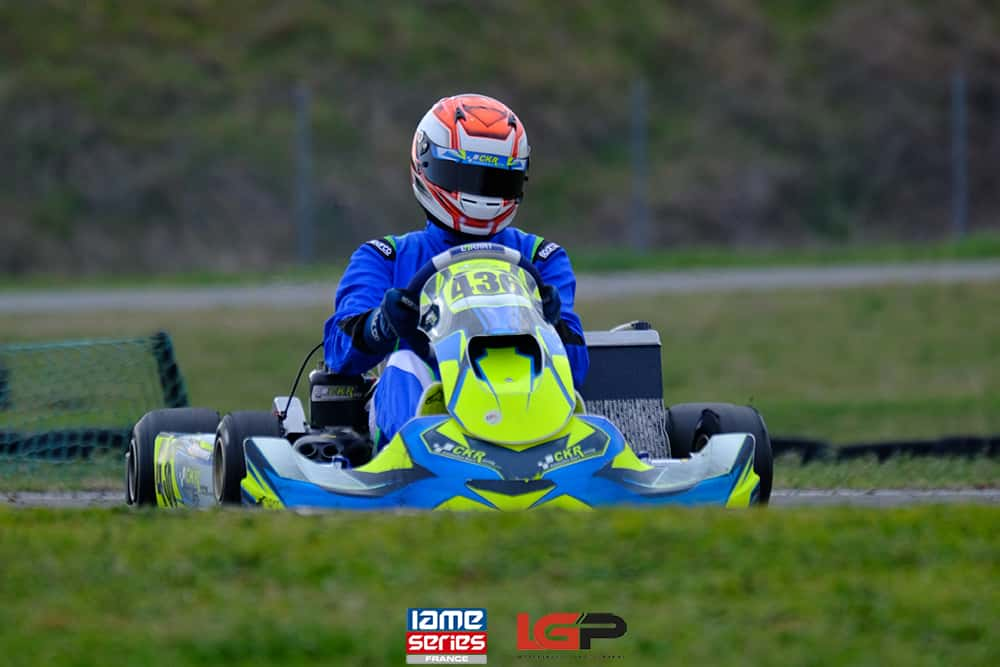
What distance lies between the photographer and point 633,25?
2681 centimetres

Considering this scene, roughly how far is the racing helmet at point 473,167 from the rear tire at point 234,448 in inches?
44.5

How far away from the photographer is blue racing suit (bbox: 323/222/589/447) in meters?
6.54

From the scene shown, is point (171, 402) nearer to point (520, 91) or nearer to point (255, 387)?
point (255, 387)

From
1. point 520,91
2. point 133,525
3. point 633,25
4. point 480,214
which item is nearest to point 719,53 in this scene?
point 633,25

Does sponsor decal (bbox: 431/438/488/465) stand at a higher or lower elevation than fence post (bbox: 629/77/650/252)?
higher

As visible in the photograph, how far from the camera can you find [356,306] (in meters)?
6.82

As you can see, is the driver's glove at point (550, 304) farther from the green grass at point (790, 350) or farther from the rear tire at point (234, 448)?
the green grass at point (790, 350)

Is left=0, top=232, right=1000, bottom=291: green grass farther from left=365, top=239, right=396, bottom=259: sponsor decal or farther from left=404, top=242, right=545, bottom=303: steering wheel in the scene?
left=404, top=242, right=545, bottom=303: steering wheel

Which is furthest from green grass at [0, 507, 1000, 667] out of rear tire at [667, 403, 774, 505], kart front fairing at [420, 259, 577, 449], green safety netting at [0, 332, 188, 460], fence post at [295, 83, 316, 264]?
fence post at [295, 83, 316, 264]

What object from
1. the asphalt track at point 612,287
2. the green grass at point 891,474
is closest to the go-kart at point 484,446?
the green grass at point 891,474

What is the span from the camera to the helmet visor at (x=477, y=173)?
694cm

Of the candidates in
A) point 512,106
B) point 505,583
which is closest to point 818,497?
point 505,583

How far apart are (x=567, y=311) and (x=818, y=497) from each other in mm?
Result: 1353

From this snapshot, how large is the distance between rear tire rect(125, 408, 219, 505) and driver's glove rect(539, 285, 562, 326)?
1766mm
